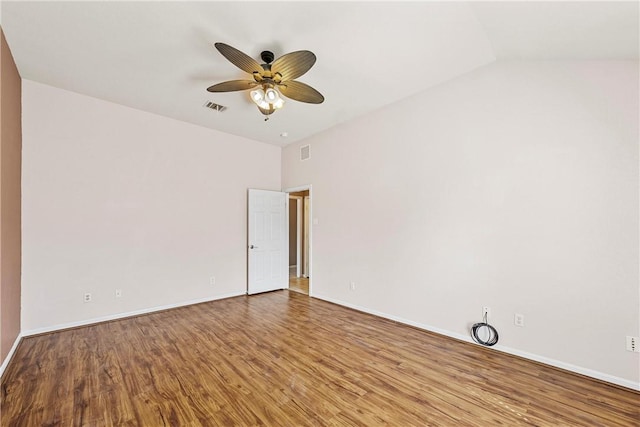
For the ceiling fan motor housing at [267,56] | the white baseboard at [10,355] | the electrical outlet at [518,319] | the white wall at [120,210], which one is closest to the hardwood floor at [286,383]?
the white baseboard at [10,355]

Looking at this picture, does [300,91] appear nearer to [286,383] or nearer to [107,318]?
[286,383]

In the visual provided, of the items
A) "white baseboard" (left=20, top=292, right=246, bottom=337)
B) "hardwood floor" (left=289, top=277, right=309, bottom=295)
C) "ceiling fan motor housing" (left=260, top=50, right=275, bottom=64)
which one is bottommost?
"hardwood floor" (left=289, top=277, right=309, bottom=295)

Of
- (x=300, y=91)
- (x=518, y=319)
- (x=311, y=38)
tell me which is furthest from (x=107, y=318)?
(x=518, y=319)

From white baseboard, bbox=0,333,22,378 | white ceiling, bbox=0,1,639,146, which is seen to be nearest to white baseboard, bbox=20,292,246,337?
white baseboard, bbox=0,333,22,378

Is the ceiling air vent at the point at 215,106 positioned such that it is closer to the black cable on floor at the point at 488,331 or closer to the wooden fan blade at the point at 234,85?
the wooden fan blade at the point at 234,85

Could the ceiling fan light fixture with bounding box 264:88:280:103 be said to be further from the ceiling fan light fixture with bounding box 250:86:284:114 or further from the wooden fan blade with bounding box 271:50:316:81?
the wooden fan blade with bounding box 271:50:316:81

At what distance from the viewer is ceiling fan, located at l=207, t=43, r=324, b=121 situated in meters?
2.14

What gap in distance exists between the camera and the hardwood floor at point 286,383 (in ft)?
6.17

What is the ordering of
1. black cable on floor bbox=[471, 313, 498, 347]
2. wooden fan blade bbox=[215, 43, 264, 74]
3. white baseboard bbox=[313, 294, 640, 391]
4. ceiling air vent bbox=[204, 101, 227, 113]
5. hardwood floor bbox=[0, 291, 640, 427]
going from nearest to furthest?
hardwood floor bbox=[0, 291, 640, 427] < wooden fan blade bbox=[215, 43, 264, 74] < white baseboard bbox=[313, 294, 640, 391] < black cable on floor bbox=[471, 313, 498, 347] < ceiling air vent bbox=[204, 101, 227, 113]

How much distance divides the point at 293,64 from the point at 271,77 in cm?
31

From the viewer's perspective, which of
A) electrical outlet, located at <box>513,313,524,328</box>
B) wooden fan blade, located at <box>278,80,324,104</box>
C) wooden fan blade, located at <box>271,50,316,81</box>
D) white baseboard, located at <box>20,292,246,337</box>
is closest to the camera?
wooden fan blade, located at <box>271,50,316,81</box>

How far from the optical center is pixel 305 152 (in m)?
5.25

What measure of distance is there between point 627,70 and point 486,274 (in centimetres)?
212

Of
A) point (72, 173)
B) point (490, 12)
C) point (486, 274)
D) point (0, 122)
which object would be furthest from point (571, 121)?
point (72, 173)
